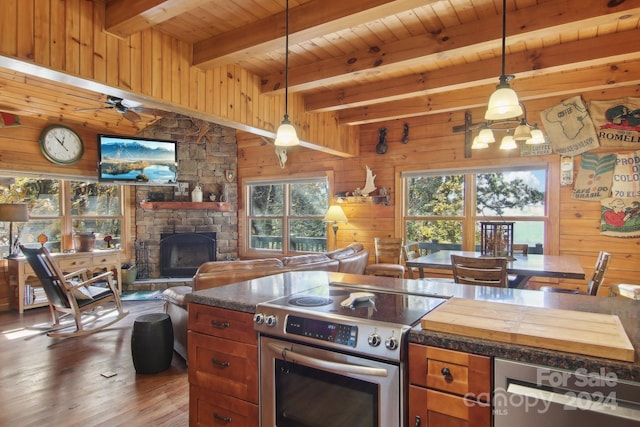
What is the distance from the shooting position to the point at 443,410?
1.23m

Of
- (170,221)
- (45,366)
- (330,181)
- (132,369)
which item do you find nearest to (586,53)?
(330,181)

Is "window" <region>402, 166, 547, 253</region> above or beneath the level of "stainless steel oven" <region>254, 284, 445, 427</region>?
above

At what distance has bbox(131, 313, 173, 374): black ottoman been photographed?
2.99m

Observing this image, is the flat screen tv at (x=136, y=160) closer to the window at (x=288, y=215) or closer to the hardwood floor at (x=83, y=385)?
the window at (x=288, y=215)

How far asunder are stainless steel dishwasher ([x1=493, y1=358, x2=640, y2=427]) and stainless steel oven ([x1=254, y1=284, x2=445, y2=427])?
1.06 ft

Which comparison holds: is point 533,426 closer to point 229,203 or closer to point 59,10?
point 59,10

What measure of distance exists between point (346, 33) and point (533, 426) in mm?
2823

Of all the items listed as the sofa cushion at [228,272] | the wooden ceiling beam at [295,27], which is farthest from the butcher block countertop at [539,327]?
the sofa cushion at [228,272]

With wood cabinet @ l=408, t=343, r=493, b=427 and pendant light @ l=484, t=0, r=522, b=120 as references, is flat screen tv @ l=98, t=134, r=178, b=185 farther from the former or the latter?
wood cabinet @ l=408, t=343, r=493, b=427

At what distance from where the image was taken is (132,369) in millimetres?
3098

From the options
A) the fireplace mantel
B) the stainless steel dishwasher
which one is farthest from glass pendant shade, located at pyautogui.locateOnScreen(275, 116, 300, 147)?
the fireplace mantel

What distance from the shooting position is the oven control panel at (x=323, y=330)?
53.9 inches

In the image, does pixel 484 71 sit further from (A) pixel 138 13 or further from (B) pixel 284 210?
(B) pixel 284 210

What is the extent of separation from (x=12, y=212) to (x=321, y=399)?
4.82 meters
